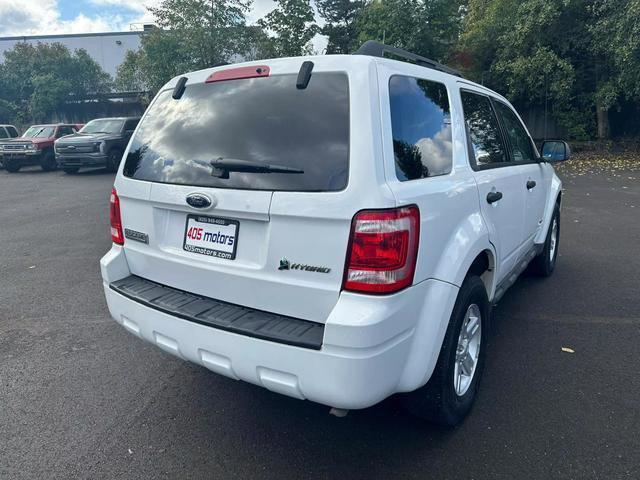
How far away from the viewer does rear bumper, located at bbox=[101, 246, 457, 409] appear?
195 centimetres

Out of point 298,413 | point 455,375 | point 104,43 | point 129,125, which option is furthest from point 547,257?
point 104,43

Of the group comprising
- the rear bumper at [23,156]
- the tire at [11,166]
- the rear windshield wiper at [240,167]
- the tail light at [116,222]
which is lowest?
the tire at [11,166]

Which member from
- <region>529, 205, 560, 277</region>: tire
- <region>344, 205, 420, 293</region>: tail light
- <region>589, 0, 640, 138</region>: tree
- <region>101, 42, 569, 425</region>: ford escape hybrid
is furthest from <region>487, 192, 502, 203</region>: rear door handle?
<region>589, 0, 640, 138</region>: tree

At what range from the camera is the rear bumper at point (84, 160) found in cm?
1527

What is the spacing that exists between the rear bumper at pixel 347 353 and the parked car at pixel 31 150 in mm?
18030

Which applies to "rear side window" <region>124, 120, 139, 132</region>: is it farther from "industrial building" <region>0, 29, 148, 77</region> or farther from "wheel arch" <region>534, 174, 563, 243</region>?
"industrial building" <region>0, 29, 148, 77</region>

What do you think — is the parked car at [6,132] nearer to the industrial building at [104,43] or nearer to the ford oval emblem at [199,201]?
the ford oval emblem at [199,201]

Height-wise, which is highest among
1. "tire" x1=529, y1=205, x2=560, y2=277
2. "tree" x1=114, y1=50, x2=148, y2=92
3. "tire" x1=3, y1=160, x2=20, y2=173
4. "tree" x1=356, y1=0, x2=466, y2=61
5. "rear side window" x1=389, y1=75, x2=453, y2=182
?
"tree" x1=356, y1=0, x2=466, y2=61

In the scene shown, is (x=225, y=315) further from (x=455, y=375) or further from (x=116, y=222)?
(x=455, y=375)

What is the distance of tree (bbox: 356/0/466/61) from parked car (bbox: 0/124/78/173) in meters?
13.3

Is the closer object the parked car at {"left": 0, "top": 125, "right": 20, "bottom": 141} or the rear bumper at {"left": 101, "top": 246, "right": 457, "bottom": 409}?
the rear bumper at {"left": 101, "top": 246, "right": 457, "bottom": 409}

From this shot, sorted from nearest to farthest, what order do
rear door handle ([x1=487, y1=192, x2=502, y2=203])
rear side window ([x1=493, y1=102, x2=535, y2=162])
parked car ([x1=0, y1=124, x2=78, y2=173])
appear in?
1. rear door handle ([x1=487, y1=192, x2=502, y2=203])
2. rear side window ([x1=493, y1=102, x2=535, y2=162])
3. parked car ([x1=0, y1=124, x2=78, y2=173])

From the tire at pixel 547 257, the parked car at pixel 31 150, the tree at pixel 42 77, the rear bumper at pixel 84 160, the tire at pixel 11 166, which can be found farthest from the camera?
the tree at pixel 42 77

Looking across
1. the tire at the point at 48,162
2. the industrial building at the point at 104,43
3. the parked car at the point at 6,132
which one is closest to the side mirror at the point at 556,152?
the tire at the point at 48,162
